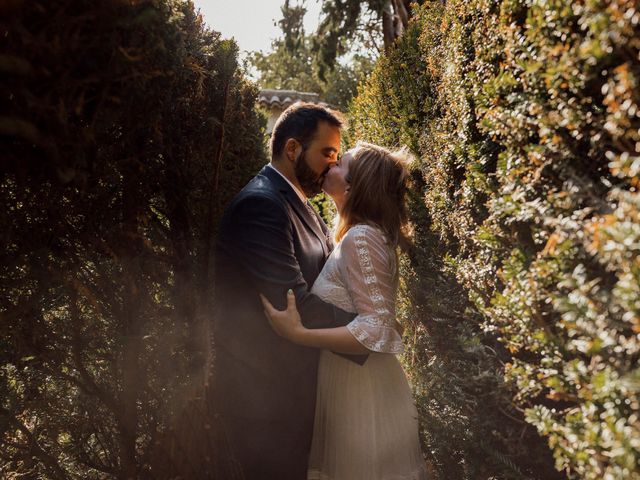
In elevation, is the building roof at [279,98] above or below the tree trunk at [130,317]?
above

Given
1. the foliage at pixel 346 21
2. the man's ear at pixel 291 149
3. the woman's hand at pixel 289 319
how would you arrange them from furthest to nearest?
the foliage at pixel 346 21
the man's ear at pixel 291 149
the woman's hand at pixel 289 319

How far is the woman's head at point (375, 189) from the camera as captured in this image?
294cm

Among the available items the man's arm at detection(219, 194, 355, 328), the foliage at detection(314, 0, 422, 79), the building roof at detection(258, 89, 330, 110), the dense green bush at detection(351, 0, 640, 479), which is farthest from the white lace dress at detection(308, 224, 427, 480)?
the building roof at detection(258, 89, 330, 110)

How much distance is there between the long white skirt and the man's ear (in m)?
1.12

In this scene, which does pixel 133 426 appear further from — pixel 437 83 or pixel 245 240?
pixel 437 83

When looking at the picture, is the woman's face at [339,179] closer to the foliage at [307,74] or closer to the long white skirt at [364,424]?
the long white skirt at [364,424]

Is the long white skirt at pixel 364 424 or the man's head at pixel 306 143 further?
the man's head at pixel 306 143

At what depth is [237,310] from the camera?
9.34ft

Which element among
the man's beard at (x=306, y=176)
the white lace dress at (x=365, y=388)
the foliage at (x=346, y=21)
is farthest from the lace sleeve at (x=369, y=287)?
the foliage at (x=346, y=21)

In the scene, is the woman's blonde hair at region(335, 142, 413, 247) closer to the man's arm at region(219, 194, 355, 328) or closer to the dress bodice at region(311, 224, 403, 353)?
the dress bodice at region(311, 224, 403, 353)

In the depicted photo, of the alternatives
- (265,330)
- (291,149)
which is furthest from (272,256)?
(291,149)

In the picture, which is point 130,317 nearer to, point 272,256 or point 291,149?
point 272,256

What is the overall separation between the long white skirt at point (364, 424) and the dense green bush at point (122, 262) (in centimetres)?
73

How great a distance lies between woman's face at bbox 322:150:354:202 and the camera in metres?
3.05
